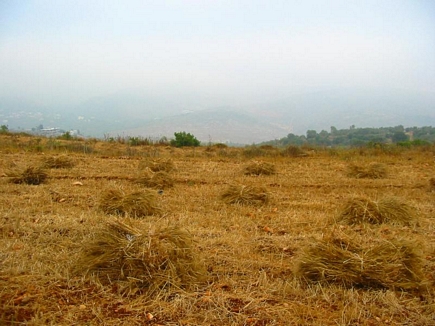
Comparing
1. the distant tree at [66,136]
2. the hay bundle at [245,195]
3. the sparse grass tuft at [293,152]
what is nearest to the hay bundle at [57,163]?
the hay bundle at [245,195]

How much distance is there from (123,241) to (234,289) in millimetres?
1125

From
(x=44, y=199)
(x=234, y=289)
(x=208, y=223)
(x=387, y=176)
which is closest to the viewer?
(x=234, y=289)

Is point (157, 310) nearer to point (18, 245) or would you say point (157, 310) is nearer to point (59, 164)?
point (18, 245)

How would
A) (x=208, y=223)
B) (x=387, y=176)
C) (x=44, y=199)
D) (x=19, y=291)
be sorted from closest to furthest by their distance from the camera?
(x=19, y=291), (x=208, y=223), (x=44, y=199), (x=387, y=176)

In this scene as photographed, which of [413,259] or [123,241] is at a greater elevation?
[123,241]

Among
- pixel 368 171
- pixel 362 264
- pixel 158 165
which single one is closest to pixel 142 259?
pixel 362 264

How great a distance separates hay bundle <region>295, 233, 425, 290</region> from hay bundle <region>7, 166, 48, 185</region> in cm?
592

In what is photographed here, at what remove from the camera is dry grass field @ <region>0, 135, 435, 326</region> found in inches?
115

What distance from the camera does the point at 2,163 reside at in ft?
31.9

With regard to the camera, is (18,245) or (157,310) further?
(18,245)

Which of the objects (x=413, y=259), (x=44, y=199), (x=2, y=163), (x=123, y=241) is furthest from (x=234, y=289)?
(x=2, y=163)

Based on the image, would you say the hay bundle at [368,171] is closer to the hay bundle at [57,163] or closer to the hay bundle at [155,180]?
the hay bundle at [155,180]

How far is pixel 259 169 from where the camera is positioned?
9359 mm

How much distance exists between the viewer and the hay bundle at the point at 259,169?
9.33 meters
